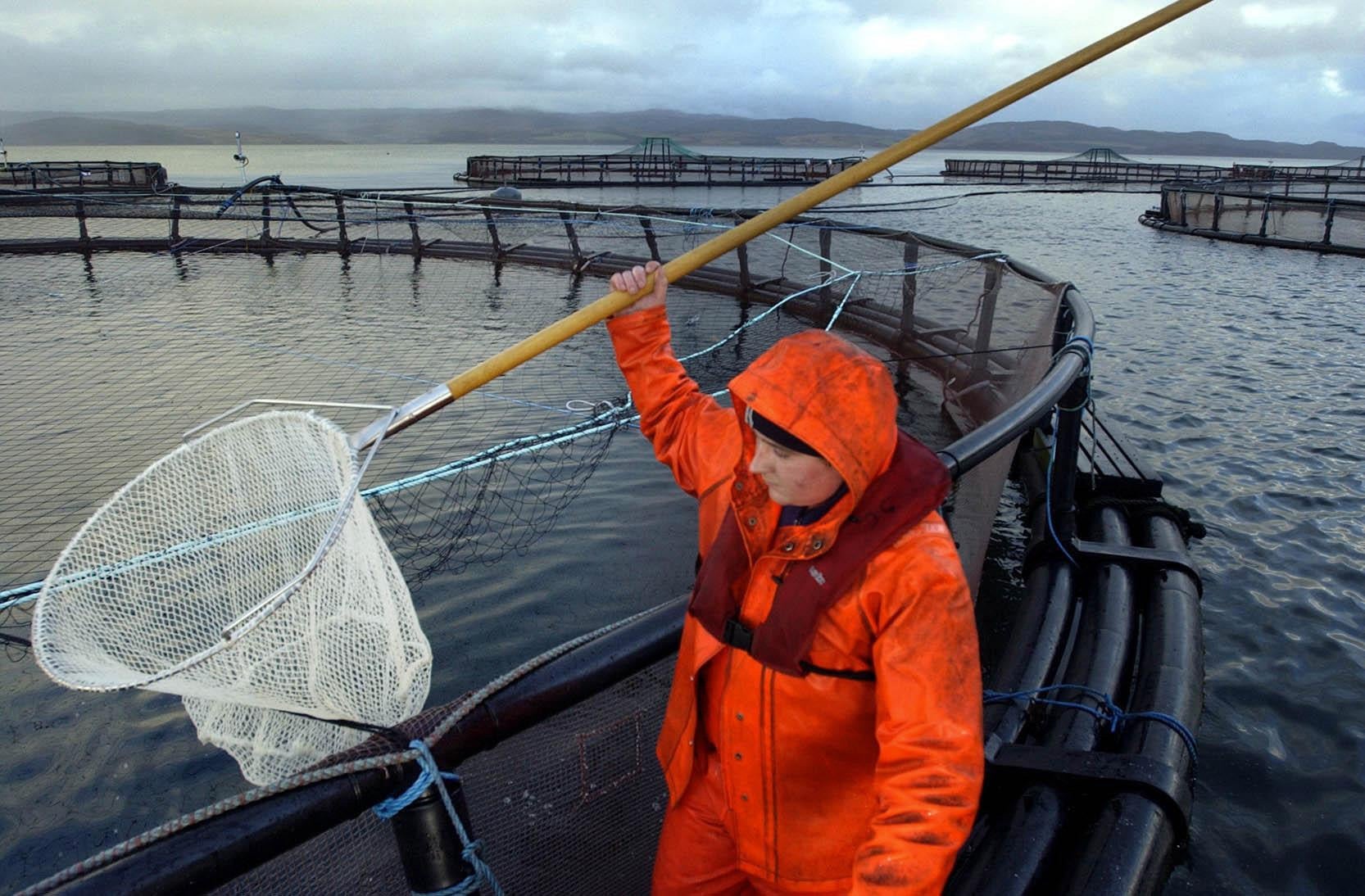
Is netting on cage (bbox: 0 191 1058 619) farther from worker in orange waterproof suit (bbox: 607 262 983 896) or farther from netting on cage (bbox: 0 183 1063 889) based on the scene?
worker in orange waterproof suit (bbox: 607 262 983 896)

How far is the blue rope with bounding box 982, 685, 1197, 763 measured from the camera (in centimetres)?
329

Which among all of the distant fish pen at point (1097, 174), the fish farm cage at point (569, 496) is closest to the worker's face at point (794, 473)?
the fish farm cage at point (569, 496)

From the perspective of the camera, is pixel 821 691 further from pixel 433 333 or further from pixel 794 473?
pixel 433 333

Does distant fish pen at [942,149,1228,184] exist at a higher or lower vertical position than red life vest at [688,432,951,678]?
higher

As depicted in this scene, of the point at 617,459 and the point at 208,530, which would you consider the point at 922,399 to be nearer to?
the point at 617,459

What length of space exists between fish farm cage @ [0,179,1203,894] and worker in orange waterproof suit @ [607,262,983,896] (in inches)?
9.8

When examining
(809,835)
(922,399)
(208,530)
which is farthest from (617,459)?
(809,835)

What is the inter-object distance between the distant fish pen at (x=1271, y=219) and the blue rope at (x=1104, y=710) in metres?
27.3

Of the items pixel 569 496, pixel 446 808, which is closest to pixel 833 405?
pixel 446 808

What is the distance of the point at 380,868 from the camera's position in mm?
1962

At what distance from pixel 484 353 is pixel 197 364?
11.5ft

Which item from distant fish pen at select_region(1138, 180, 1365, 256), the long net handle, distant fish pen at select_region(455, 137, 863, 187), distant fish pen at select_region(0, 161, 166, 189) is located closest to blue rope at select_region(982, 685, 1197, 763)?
the long net handle

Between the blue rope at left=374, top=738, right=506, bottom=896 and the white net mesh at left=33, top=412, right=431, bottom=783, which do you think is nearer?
the blue rope at left=374, top=738, right=506, bottom=896

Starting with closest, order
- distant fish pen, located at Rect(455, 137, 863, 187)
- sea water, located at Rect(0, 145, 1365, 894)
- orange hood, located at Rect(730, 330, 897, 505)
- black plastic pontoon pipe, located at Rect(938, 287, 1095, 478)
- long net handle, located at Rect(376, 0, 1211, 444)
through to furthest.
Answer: orange hood, located at Rect(730, 330, 897, 505)
long net handle, located at Rect(376, 0, 1211, 444)
black plastic pontoon pipe, located at Rect(938, 287, 1095, 478)
sea water, located at Rect(0, 145, 1365, 894)
distant fish pen, located at Rect(455, 137, 863, 187)
